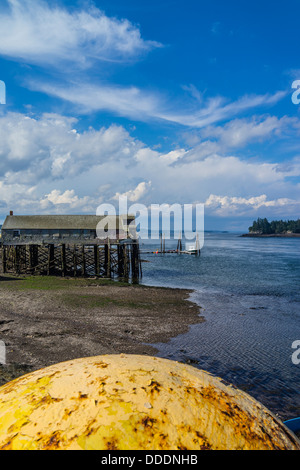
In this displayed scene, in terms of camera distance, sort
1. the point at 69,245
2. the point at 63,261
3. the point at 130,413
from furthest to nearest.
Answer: the point at 69,245 → the point at 63,261 → the point at 130,413

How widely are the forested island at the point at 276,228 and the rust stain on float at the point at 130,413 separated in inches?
7360

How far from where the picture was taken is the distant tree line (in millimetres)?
174250

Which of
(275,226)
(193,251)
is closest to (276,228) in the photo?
(275,226)

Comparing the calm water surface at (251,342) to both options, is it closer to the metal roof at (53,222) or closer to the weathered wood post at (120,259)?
the weathered wood post at (120,259)

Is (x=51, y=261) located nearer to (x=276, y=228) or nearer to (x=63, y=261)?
(x=63, y=261)

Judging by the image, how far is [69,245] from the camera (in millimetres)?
37000

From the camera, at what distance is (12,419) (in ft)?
5.76

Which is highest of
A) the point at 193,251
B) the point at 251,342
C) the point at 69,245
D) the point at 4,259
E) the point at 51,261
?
the point at 69,245

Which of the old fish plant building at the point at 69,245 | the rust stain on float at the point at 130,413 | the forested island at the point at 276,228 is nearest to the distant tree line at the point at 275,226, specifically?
the forested island at the point at 276,228

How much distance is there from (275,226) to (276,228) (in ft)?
5.44

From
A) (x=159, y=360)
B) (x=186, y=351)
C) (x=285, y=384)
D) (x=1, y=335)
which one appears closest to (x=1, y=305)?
(x=1, y=335)

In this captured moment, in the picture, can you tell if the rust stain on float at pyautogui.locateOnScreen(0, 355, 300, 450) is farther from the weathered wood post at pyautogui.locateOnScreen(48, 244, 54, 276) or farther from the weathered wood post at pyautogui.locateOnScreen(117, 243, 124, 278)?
the weathered wood post at pyautogui.locateOnScreen(117, 243, 124, 278)

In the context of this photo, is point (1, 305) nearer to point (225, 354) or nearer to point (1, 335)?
point (1, 335)
